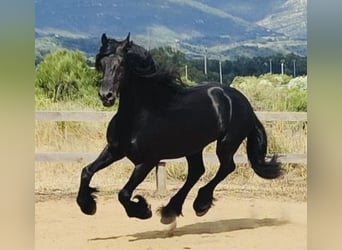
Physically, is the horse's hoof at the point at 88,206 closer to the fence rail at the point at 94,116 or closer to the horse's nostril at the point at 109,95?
the fence rail at the point at 94,116

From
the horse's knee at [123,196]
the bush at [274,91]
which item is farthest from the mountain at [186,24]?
the horse's knee at [123,196]

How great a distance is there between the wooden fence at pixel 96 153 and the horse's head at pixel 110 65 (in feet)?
0.38

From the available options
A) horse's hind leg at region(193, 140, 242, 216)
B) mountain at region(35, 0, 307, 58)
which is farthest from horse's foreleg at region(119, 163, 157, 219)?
mountain at region(35, 0, 307, 58)

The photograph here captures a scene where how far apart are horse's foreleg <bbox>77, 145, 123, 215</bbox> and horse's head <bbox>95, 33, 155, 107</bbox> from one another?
28 cm

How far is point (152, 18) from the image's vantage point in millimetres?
4066

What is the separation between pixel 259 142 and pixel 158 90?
659 mm

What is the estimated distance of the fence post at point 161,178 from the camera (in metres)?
4.11

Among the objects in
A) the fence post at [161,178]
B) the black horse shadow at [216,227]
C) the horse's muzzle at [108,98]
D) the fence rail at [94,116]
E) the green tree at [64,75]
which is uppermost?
the green tree at [64,75]

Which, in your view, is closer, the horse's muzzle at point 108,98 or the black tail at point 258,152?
the horse's muzzle at point 108,98

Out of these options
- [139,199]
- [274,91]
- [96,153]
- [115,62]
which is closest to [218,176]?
[139,199]

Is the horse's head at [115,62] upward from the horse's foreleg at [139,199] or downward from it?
upward

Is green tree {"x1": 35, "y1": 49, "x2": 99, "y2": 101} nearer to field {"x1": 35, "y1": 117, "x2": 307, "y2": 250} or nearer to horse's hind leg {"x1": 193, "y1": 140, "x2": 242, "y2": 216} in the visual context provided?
field {"x1": 35, "y1": 117, "x2": 307, "y2": 250}

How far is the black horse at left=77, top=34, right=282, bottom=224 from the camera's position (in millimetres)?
4074

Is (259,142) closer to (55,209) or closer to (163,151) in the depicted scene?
(163,151)
